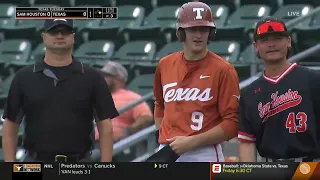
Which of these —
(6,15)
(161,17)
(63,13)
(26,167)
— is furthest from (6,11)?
(26,167)

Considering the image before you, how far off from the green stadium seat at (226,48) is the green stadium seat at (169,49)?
9.5 inches

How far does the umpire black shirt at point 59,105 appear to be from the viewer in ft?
10.8

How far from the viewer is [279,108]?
115 inches

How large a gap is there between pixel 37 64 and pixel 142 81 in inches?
57.0

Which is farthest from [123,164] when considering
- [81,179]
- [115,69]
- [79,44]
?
[79,44]

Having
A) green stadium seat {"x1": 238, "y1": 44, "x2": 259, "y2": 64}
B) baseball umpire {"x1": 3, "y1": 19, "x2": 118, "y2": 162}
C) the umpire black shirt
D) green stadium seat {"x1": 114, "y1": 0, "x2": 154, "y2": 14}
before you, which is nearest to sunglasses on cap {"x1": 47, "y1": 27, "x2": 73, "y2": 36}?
baseball umpire {"x1": 3, "y1": 19, "x2": 118, "y2": 162}

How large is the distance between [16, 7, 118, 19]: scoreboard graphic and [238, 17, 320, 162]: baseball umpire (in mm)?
1146

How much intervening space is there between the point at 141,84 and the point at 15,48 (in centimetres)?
115

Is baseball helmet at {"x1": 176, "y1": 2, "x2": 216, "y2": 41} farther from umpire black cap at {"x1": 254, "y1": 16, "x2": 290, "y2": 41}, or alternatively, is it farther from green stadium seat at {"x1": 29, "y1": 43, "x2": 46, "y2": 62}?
green stadium seat at {"x1": 29, "y1": 43, "x2": 46, "y2": 62}

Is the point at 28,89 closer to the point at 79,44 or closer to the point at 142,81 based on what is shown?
the point at 142,81

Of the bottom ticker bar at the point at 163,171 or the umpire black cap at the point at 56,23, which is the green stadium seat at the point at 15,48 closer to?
the umpire black cap at the point at 56,23

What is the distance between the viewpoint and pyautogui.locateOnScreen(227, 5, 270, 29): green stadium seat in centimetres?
538

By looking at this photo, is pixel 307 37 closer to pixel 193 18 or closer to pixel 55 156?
pixel 193 18

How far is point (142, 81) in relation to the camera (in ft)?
15.6
